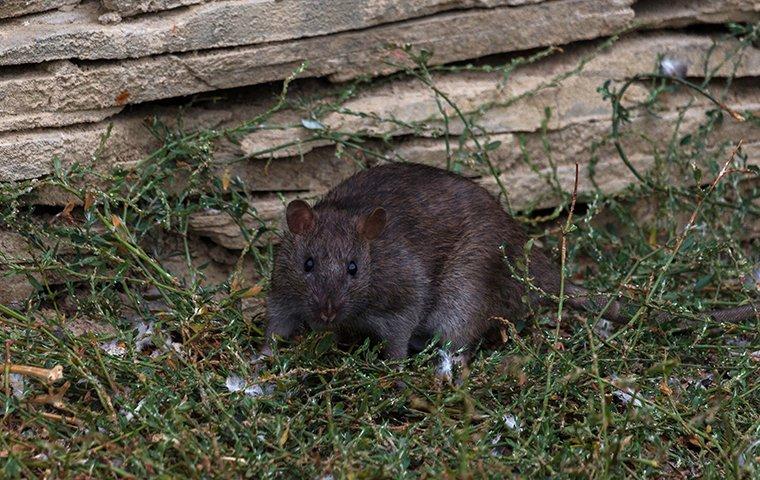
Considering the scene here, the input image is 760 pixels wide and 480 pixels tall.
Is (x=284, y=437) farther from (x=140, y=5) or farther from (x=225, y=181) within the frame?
(x=140, y=5)

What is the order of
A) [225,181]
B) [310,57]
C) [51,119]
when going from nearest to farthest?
1. [51,119]
2. [225,181]
3. [310,57]

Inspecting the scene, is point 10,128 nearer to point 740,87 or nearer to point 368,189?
point 368,189

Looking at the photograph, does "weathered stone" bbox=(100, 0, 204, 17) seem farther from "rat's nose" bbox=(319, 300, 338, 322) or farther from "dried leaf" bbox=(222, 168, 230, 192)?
"rat's nose" bbox=(319, 300, 338, 322)

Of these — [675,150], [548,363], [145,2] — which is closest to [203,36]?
[145,2]

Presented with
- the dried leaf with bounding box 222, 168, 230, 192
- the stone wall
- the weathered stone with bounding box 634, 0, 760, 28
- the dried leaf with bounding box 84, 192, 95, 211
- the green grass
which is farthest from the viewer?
the weathered stone with bounding box 634, 0, 760, 28

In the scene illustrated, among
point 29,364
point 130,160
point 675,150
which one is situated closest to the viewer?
point 29,364

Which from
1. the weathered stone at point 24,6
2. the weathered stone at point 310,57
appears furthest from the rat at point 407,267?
the weathered stone at point 24,6

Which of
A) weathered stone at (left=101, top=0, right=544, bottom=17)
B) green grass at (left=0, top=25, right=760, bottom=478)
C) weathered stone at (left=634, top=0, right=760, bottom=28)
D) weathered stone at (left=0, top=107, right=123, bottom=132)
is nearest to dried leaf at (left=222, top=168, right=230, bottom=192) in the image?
green grass at (left=0, top=25, right=760, bottom=478)

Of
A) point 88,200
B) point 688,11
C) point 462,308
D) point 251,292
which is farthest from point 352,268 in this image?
point 688,11
